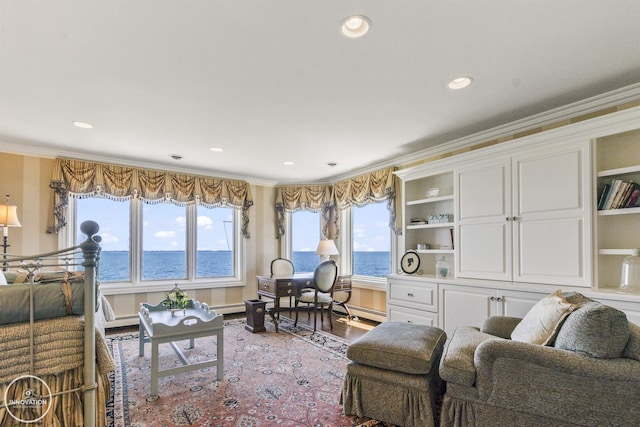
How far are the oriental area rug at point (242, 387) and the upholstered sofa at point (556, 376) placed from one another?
68 centimetres

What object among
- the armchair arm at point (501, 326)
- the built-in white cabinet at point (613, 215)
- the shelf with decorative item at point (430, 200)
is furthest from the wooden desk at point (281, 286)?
the built-in white cabinet at point (613, 215)

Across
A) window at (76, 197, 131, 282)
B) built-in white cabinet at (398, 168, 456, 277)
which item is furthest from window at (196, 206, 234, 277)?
built-in white cabinet at (398, 168, 456, 277)

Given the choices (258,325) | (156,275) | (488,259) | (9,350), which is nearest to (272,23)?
(9,350)

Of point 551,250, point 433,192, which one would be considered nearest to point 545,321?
point 551,250

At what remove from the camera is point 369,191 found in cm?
496

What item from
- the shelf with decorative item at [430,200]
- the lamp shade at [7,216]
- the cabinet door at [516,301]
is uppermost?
the shelf with decorative item at [430,200]

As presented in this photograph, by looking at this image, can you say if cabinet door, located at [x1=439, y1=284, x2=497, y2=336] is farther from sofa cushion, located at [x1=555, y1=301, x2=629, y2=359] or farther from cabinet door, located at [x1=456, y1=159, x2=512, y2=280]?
sofa cushion, located at [x1=555, y1=301, x2=629, y2=359]

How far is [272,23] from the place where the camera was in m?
1.75

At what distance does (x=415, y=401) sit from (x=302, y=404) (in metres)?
0.85

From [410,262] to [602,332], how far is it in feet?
8.06

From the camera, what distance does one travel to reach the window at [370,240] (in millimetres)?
5160

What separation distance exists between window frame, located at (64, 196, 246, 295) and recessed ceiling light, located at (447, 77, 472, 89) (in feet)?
13.6

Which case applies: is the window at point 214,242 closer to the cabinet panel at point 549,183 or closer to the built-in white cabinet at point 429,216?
the built-in white cabinet at point 429,216

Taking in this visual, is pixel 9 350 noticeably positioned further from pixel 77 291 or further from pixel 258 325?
pixel 258 325
